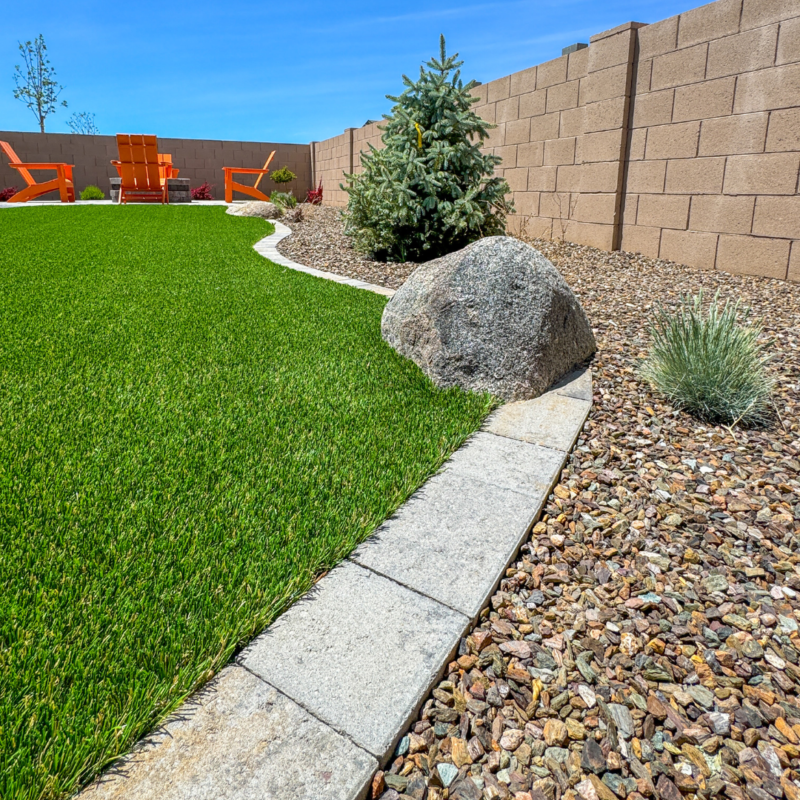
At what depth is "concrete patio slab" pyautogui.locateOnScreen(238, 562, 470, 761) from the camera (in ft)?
4.57

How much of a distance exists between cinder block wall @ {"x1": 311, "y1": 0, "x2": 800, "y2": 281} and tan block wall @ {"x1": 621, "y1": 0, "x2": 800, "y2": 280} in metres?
0.01

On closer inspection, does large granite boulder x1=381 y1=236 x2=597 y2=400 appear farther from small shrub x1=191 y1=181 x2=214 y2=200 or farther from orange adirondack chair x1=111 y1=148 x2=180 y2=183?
small shrub x1=191 y1=181 x2=214 y2=200

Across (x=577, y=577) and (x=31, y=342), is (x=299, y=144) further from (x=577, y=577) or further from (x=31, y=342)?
(x=577, y=577)

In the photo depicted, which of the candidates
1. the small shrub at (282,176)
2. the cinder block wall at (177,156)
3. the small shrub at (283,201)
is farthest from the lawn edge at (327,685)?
the cinder block wall at (177,156)

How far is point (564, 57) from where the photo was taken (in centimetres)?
748

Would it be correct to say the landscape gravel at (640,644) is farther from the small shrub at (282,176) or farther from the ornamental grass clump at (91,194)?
the ornamental grass clump at (91,194)

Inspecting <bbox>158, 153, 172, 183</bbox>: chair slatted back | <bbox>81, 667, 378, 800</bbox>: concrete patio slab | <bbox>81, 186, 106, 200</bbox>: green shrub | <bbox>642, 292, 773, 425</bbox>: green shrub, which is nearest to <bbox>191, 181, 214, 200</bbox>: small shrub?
<bbox>158, 153, 172, 183</bbox>: chair slatted back

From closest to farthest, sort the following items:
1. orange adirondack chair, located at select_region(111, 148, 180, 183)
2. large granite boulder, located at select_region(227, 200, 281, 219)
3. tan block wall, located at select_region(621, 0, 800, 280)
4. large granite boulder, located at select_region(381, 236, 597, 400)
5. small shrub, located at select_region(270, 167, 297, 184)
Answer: large granite boulder, located at select_region(381, 236, 597, 400) < tan block wall, located at select_region(621, 0, 800, 280) < large granite boulder, located at select_region(227, 200, 281, 219) < orange adirondack chair, located at select_region(111, 148, 180, 183) < small shrub, located at select_region(270, 167, 297, 184)

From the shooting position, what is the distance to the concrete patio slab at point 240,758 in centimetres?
120

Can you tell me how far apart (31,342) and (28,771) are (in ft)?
10.5

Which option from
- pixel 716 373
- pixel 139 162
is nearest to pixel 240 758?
pixel 716 373

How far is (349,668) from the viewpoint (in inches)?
59.2

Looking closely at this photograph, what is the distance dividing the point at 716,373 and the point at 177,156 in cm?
2185

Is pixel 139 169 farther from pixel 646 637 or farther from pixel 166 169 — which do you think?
pixel 646 637
